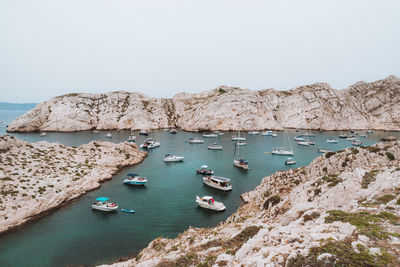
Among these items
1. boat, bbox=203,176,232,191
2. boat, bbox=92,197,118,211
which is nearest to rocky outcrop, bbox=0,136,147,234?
boat, bbox=92,197,118,211

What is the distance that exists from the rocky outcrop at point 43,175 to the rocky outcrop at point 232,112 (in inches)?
3659

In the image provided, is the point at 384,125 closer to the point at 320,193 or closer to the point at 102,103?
the point at 320,193

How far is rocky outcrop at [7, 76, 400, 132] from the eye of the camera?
147 metres

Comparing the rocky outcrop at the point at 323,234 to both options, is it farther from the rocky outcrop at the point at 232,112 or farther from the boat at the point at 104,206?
the rocky outcrop at the point at 232,112

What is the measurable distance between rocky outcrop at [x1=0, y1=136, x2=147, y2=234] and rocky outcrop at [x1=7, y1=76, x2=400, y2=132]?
92.9m

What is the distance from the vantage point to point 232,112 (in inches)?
6107

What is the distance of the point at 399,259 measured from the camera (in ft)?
27.4

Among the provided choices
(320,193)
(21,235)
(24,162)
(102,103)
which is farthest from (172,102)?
(320,193)

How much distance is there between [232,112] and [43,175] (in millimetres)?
129697

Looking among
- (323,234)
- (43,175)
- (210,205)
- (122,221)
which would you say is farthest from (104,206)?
(323,234)

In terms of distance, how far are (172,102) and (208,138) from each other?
274 feet

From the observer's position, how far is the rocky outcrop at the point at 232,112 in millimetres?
147125

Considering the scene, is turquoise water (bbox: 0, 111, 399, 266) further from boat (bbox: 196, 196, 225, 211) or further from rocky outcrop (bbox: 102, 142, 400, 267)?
rocky outcrop (bbox: 102, 142, 400, 267)

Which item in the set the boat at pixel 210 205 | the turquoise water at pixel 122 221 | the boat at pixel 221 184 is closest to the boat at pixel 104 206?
the turquoise water at pixel 122 221
